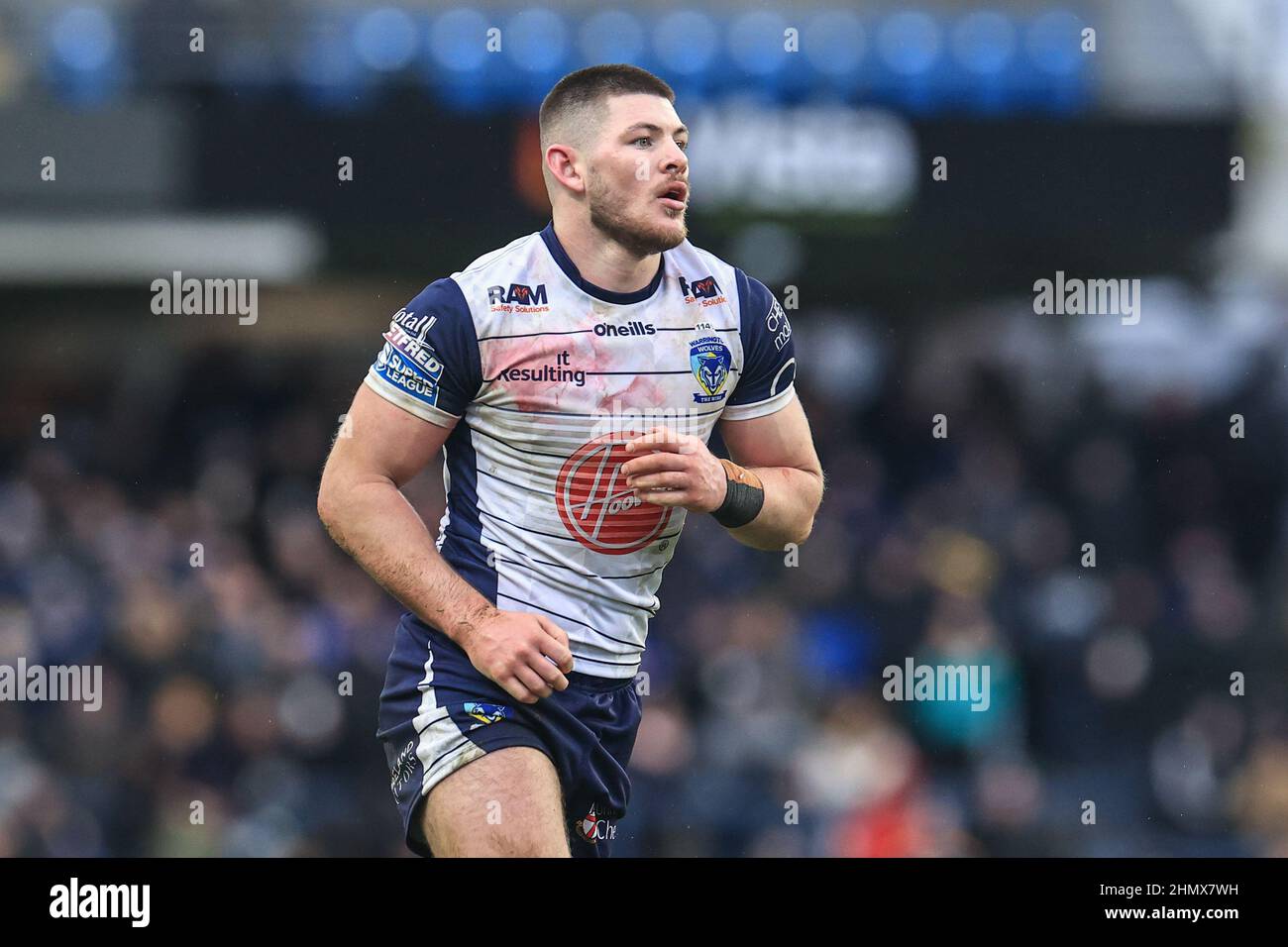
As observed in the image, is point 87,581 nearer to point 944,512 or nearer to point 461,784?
point 944,512

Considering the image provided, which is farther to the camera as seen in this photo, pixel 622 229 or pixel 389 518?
pixel 622 229

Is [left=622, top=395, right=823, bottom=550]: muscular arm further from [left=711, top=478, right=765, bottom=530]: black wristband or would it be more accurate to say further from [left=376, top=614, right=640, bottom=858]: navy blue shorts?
[left=376, top=614, right=640, bottom=858]: navy blue shorts

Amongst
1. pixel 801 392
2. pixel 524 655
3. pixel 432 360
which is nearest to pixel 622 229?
pixel 432 360

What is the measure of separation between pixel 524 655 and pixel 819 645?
8191 millimetres

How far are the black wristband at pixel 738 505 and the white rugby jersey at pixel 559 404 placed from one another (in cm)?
29

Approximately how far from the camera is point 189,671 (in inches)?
476

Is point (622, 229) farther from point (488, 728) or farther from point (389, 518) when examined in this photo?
point (488, 728)

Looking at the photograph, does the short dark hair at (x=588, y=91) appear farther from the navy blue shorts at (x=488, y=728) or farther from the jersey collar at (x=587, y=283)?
the navy blue shorts at (x=488, y=728)

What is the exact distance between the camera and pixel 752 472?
5422 millimetres

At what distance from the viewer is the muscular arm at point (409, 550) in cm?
496
